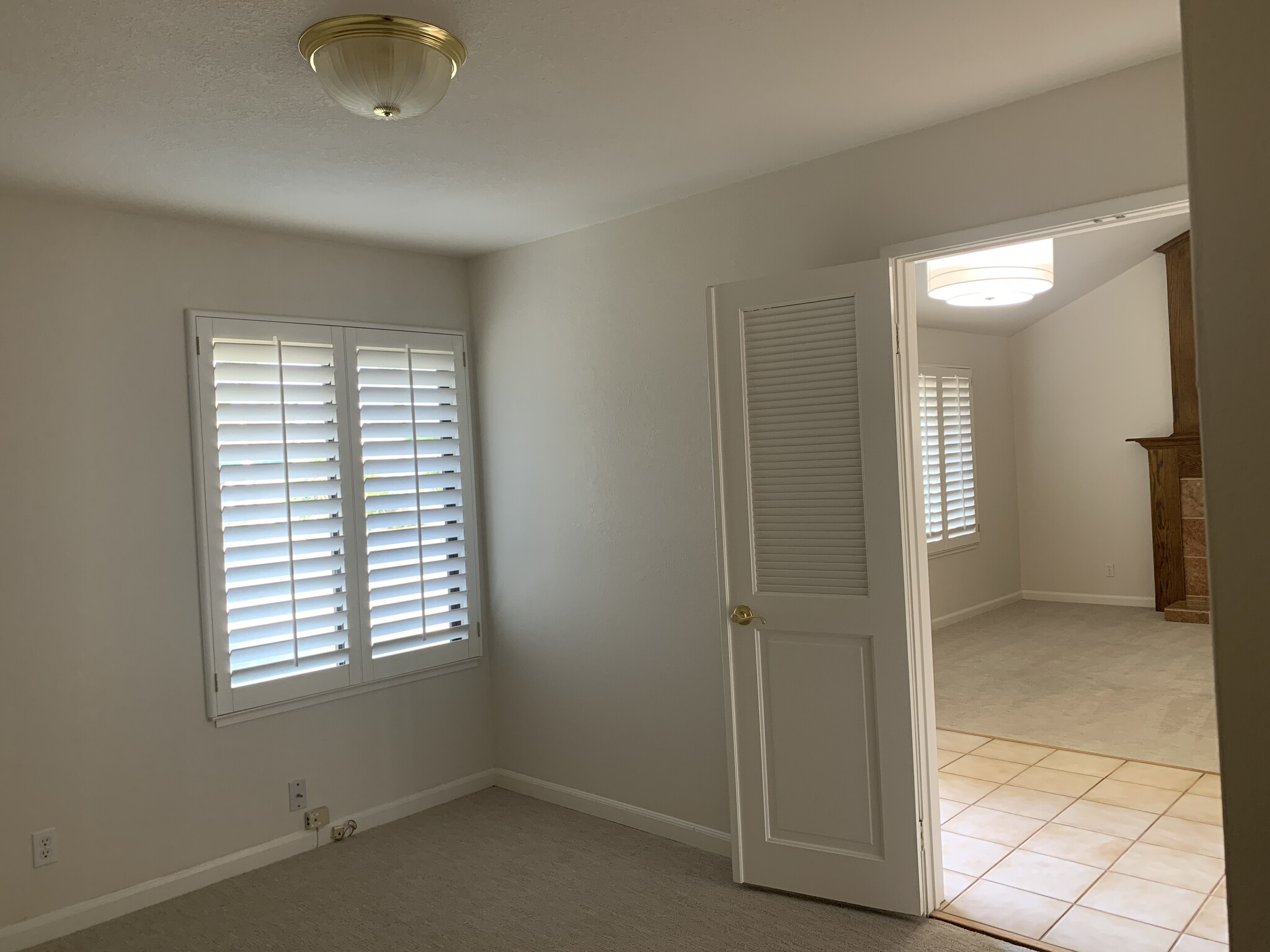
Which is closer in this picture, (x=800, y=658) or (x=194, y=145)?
(x=194, y=145)

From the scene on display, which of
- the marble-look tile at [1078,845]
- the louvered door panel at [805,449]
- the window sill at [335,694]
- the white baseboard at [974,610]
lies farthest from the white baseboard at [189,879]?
the white baseboard at [974,610]

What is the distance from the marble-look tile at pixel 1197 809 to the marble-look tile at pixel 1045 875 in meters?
0.71

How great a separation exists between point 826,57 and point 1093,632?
20.2 ft

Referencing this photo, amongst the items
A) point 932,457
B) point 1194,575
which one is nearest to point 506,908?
point 932,457

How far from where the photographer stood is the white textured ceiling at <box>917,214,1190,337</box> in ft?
23.3

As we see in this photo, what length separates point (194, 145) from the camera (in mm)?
2895

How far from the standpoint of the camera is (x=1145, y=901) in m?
3.14

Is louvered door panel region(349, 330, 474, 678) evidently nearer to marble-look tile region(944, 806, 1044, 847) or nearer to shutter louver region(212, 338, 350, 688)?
shutter louver region(212, 338, 350, 688)

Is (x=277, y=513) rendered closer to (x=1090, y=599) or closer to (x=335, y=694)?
(x=335, y=694)

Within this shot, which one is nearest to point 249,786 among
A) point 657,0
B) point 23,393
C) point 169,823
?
point 169,823

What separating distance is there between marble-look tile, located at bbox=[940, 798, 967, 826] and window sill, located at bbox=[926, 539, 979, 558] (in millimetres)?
3586

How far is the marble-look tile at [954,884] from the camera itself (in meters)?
3.25

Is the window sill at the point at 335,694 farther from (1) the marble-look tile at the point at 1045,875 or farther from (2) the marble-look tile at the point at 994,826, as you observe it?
(1) the marble-look tile at the point at 1045,875

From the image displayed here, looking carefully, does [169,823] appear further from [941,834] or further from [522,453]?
[941,834]
